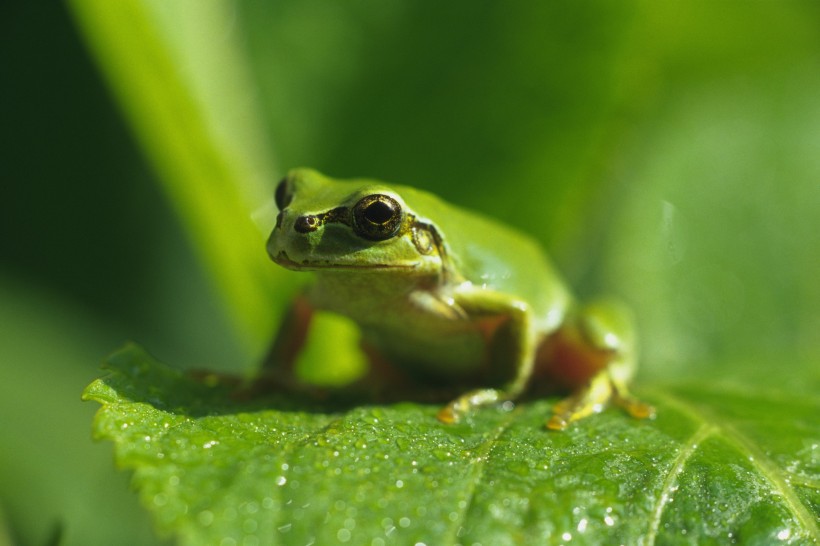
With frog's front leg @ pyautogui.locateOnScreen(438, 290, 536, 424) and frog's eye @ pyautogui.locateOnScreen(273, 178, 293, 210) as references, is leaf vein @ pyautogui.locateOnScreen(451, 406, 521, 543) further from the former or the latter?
frog's eye @ pyautogui.locateOnScreen(273, 178, 293, 210)

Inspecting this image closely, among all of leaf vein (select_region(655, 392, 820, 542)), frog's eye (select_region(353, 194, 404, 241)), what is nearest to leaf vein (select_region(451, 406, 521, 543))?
leaf vein (select_region(655, 392, 820, 542))

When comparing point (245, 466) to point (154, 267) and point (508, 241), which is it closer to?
point (508, 241)

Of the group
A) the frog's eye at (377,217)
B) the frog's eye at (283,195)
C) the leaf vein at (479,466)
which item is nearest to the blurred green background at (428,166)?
the frog's eye at (283,195)

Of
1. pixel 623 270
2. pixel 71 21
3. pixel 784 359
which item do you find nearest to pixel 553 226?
pixel 623 270

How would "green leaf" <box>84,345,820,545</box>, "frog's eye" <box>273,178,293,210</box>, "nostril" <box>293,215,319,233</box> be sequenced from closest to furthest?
"green leaf" <box>84,345,820,545</box> → "nostril" <box>293,215,319,233</box> → "frog's eye" <box>273,178,293,210</box>

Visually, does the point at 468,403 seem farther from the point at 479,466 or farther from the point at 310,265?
the point at 310,265

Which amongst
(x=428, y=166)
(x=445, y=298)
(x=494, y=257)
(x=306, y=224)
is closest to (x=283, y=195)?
(x=306, y=224)

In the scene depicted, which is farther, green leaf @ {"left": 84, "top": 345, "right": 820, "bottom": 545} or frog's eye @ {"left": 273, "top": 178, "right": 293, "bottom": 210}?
frog's eye @ {"left": 273, "top": 178, "right": 293, "bottom": 210}
